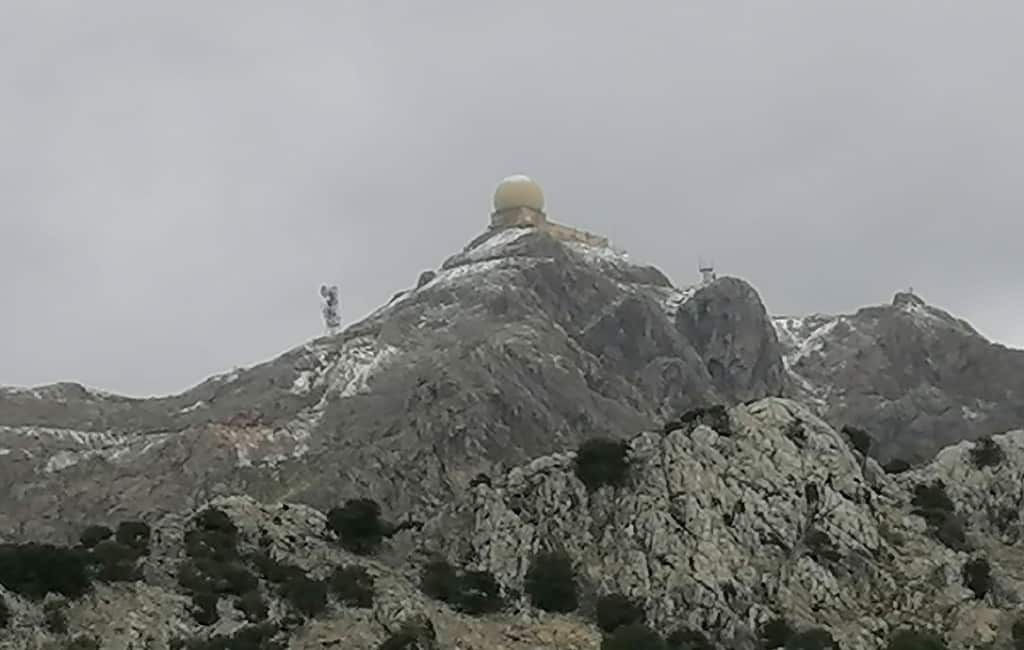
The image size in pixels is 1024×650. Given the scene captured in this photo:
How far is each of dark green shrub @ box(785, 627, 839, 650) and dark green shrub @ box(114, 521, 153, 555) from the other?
28.4 metres

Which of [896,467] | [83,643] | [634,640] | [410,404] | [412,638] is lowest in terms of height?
[634,640]

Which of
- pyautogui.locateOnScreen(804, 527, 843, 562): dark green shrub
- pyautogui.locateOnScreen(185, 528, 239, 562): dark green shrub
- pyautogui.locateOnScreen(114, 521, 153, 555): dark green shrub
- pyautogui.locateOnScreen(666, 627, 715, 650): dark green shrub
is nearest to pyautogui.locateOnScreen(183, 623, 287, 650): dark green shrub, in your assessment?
pyautogui.locateOnScreen(185, 528, 239, 562): dark green shrub

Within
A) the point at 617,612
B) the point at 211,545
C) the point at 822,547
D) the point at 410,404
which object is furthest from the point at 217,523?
the point at 410,404

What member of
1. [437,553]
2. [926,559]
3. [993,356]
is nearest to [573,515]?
[437,553]

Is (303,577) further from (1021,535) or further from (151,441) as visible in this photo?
(151,441)

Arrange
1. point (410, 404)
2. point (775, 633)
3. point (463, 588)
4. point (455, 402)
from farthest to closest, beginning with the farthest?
point (410, 404)
point (455, 402)
point (463, 588)
point (775, 633)

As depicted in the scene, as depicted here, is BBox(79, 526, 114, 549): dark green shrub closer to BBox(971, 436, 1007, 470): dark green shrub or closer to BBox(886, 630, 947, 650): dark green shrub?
BBox(886, 630, 947, 650): dark green shrub

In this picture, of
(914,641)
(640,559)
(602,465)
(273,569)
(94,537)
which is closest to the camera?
(914,641)

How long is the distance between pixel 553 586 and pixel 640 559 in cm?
431

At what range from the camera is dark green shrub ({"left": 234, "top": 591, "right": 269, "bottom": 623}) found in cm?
5341

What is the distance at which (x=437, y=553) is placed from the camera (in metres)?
63.7

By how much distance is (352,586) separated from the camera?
2211 inches

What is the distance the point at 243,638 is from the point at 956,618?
95.6ft

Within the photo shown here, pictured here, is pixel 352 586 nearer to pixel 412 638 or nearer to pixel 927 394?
pixel 412 638
